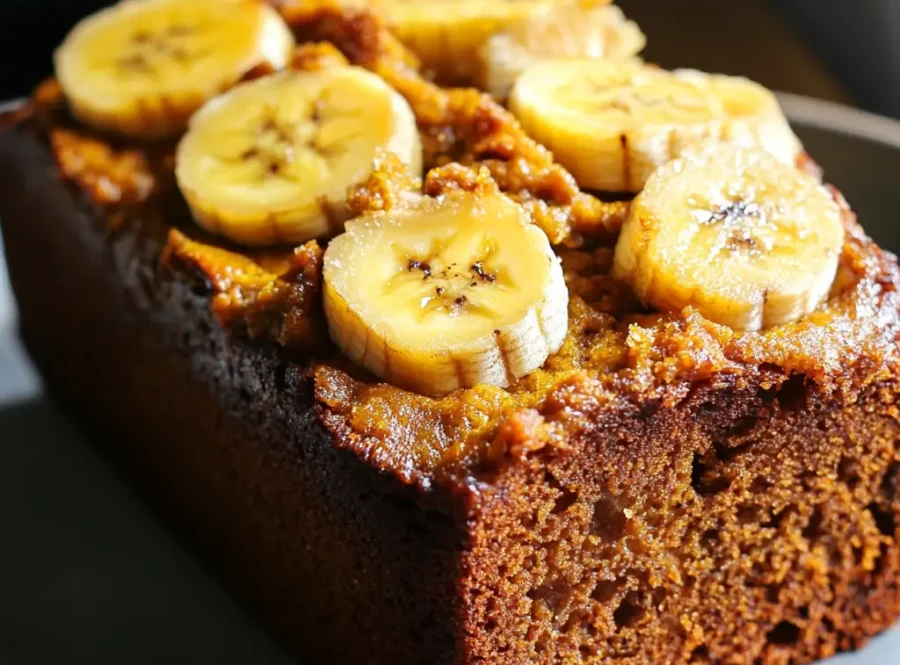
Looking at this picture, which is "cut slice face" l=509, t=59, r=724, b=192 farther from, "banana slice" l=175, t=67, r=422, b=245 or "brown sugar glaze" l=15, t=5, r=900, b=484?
"banana slice" l=175, t=67, r=422, b=245

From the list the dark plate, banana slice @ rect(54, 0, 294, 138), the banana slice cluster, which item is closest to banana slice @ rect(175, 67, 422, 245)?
the banana slice cluster

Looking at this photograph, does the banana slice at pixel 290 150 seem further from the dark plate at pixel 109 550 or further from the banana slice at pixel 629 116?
the dark plate at pixel 109 550

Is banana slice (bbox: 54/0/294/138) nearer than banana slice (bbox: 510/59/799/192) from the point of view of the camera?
No

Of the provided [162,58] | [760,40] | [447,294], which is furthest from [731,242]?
[760,40]

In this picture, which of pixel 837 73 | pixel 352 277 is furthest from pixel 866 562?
pixel 837 73

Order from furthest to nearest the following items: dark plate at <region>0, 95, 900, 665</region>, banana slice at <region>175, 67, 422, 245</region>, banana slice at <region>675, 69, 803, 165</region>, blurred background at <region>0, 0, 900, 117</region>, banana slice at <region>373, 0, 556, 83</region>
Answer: blurred background at <region>0, 0, 900, 117</region> < banana slice at <region>373, 0, 556, 83</region> < dark plate at <region>0, 95, 900, 665</region> < banana slice at <region>675, 69, 803, 165</region> < banana slice at <region>175, 67, 422, 245</region>

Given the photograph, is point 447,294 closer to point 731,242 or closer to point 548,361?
point 548,361
